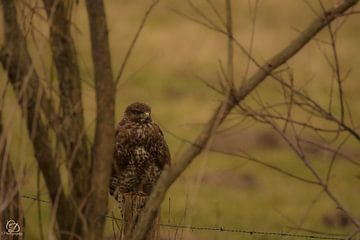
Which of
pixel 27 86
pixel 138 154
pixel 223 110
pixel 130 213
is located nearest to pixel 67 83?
pixel 27 86

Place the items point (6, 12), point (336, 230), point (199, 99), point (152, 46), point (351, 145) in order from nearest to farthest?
point (6, 12) → point (336, 230) → point (351, 145) → point (199, 99) → point (152, 46)

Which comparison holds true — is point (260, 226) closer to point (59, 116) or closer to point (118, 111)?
point (118, 111)

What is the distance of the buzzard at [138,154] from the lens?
727cm

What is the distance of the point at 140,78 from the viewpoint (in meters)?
23.5

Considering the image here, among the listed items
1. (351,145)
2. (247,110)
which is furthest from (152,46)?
(247,110)

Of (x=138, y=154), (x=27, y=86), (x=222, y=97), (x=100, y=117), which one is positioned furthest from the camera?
(x=222, y=97)

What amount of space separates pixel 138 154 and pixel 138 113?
1.03ft

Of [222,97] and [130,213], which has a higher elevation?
[222,97]

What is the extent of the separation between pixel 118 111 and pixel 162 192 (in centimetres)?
1607

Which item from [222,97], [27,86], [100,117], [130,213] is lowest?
[130,213]

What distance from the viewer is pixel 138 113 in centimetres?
739

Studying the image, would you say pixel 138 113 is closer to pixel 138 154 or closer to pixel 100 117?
pixel 138 154

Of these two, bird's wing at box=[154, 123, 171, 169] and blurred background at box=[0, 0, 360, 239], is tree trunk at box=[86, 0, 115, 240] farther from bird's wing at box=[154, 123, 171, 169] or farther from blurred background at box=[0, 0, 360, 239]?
blurred background at box=[0, 0, 360, 239]

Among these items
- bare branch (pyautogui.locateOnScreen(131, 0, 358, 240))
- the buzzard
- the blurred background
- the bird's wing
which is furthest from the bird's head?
the blurred background
